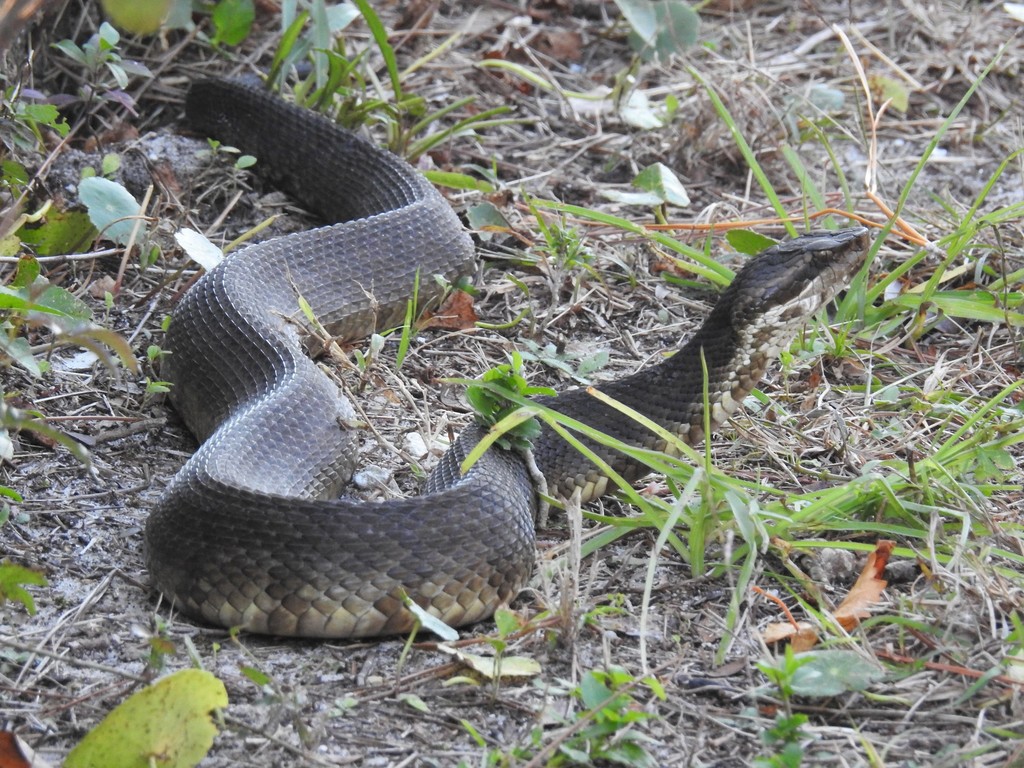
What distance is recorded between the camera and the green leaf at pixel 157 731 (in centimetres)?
282

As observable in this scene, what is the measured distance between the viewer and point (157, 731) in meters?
2.82

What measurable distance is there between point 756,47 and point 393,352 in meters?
4.04

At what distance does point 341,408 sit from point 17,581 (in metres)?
1.66

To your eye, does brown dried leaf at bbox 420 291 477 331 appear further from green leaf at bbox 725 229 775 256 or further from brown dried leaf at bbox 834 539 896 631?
brown dried leaf at bbox 834 539 896 631

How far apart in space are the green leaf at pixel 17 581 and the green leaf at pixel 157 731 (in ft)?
1.57

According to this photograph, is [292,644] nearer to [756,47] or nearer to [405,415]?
[405,415]

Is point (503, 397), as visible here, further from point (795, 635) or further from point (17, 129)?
point (17, 129)

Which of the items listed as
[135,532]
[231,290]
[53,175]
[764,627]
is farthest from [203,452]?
[53,175]

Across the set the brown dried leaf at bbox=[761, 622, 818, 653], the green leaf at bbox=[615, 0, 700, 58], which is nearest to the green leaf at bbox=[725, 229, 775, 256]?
the green leaf at bbox=[615, 0, 700, 58]

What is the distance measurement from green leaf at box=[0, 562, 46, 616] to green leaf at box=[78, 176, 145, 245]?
216 centimetres

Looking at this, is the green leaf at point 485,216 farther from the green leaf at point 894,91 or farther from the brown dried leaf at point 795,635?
the brown dried leaf at point 795,635

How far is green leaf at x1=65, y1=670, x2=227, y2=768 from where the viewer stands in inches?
111

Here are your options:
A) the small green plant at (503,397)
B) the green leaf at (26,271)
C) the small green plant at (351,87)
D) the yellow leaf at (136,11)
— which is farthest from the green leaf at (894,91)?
the yellow leaf at (136,11)

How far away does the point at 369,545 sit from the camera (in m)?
3.46
